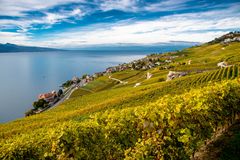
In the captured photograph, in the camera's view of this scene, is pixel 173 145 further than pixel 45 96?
No

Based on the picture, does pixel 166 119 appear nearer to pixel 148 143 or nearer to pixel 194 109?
pixel 194 109

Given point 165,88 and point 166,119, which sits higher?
point 166,119

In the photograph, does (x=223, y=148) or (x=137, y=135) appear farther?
(x=223, y=148)

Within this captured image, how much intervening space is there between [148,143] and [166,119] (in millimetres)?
3676

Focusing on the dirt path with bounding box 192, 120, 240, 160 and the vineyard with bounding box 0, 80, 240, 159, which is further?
the dirt path with bounding box 192, 120, 240, 160

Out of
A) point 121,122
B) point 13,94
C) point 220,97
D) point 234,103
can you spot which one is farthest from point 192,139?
point 13,94

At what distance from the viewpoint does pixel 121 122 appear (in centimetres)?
1952

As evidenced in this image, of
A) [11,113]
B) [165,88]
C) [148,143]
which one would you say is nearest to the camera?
[148,143]

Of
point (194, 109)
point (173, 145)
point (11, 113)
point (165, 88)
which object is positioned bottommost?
point (11, 113)

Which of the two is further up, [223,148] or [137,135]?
[137,135]

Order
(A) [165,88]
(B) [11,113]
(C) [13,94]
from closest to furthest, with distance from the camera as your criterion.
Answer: (A) [165,88]
(B) [11,113]
(C) [13,94]

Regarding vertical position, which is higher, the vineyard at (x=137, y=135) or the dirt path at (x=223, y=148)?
the vineyard at (x=137, y=135)

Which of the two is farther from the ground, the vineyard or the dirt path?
the vineyard

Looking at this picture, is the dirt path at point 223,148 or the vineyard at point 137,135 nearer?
the vineyard at point 137,135
